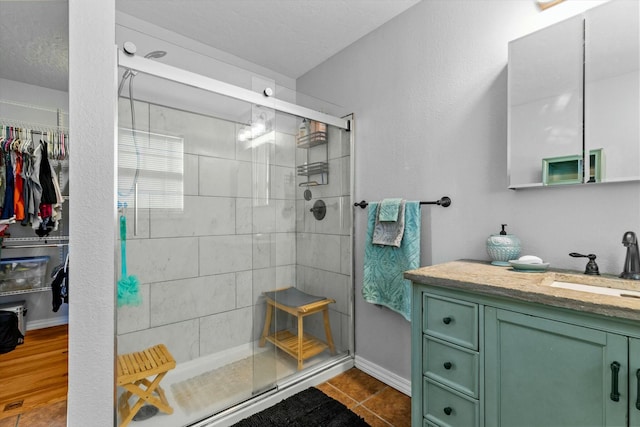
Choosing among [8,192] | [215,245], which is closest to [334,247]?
[215,245]

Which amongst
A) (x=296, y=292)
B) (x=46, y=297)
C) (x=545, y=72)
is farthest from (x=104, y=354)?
(x=545, y=72)

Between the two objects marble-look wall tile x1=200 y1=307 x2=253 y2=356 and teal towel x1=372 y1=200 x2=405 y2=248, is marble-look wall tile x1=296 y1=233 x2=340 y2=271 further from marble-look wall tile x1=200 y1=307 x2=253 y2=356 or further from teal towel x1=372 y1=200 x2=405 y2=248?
marble-look wall tile x1=200 y1=307 x2=253 y2=356

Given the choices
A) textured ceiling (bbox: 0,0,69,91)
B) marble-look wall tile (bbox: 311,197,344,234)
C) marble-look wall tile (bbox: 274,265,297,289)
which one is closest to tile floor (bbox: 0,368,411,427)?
marble-look wall tile (bbox: 274,265,297,289)

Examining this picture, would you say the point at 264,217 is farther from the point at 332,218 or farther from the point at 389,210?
the point at 389,210

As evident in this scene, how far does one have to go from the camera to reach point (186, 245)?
6.35 ft

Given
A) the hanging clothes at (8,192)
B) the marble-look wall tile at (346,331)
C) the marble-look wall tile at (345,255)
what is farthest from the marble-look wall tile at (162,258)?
the marble-look wall tile at (346,331)

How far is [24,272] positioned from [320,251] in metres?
1.68

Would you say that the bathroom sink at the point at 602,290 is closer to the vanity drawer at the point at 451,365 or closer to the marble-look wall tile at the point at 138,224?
Answer: the vanity drawer at the point at 451,365

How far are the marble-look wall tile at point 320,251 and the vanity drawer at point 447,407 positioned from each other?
3.84ft

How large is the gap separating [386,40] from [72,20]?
187cm

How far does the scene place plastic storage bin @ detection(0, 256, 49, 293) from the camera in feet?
4.36

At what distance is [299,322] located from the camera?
2.13 metres

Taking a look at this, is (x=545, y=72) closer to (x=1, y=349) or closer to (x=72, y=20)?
(x=72, y=20)

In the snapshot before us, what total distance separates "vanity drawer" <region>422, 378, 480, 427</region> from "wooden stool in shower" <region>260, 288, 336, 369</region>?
40.2 inches
